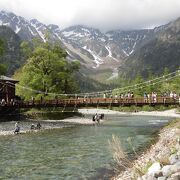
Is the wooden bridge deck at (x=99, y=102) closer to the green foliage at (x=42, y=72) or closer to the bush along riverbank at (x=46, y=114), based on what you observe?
the bush along riverbank at (x=46, y=114)

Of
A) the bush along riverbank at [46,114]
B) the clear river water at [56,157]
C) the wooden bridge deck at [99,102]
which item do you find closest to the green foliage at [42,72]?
the bush along riverbank at [46,114]

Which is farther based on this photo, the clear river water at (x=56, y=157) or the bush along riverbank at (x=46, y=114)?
the bush along riverbank at (x=46, y=114)

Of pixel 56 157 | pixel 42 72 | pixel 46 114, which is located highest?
pixel 42 72

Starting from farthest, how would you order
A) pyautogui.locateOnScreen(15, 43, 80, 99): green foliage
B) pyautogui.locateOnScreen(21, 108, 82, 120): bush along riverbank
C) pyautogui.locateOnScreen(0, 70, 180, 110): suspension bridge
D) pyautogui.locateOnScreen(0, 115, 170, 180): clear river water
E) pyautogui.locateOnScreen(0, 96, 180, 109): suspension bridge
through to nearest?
pyautogui.locateOnScreen(15, 43, 80, 99): green foliage
pyautogui.locateOnScreen(21, 108, 82, 120): bush along riverbank
pyautogui.locateOnScreen(0, 70, 180, 110): suspension bridge
pyautogui.locateOnScreen(0, 96, 180, 109): suspension bridge
pyautogui.locateOnScreen(0, 115, 170, 180): clear river water

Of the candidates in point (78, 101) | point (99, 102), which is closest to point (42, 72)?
point (78, 101)

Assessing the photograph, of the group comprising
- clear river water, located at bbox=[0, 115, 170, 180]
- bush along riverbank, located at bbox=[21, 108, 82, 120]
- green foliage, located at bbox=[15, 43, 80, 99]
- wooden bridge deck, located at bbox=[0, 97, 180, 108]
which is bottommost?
clear river water, located at bbox=[0, 115, 170, 180]

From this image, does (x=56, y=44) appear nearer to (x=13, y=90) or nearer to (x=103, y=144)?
(x=13, y=90)

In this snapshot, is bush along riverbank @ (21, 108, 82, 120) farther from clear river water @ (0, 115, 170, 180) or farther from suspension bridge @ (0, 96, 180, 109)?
clear river water @ (0, 115, 170, 180)

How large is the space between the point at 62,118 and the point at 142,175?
6123 centimetres

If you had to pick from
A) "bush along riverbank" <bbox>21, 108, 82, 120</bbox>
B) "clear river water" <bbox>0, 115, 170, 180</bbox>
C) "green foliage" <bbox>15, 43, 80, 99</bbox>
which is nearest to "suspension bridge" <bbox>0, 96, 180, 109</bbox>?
"bush along riverbank" <bbox>21, 108, 82, 120</bbox>

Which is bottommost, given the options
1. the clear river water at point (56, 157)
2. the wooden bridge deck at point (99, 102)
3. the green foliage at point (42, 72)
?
the clear river water at point (56, 157)

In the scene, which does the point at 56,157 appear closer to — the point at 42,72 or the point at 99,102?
the point at 99,102

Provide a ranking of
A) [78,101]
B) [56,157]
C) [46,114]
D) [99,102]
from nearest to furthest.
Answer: [56,157] → [99,102] → [78,101] → [46,114]

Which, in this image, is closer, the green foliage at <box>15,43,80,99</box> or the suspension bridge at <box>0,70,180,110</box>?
the suspension bridge at <box>0,70,180,110</box>
